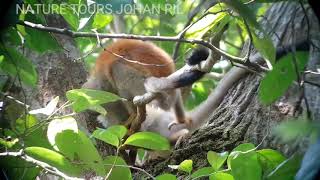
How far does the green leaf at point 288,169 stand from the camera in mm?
1319

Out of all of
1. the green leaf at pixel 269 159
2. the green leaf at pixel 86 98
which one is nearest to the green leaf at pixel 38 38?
the green leaf at pixel 86 98

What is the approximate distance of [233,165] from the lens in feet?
5.65

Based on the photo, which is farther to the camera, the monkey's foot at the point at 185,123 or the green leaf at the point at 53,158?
the monkey's foot at the point at 185,123

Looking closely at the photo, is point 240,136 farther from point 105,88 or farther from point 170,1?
point 105,88

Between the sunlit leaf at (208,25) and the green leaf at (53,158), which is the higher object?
the sunlit leaf at (208,25)

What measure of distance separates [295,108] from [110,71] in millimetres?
2033

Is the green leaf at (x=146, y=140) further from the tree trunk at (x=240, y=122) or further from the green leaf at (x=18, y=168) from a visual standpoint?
the tree trunk at (x=240, y=122)

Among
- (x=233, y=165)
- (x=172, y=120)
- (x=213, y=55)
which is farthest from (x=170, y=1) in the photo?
(x=172, y=120)

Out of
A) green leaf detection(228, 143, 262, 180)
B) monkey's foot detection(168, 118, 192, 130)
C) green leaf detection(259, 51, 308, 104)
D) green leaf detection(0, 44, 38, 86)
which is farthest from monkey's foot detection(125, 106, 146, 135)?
green leaf detection(259, 51, 308, 104)

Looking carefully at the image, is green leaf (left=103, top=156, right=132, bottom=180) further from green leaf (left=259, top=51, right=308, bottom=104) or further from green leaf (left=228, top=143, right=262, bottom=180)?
green leaf (left=259, top=51, right=308, bottom=104)

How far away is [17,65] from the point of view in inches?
77.0

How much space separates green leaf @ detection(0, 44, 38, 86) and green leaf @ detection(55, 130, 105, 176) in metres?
0.30

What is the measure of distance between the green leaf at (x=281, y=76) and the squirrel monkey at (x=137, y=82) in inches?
92.9

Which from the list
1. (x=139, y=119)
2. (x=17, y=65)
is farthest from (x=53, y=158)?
(x=139, y=119)
